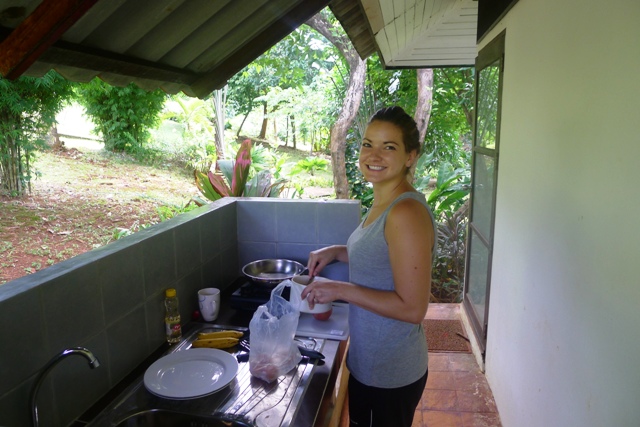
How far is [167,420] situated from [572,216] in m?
1.58

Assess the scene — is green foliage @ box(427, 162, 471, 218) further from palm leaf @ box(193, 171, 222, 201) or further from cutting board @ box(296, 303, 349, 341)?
cutting board @ box(296, 303, 349, 341)

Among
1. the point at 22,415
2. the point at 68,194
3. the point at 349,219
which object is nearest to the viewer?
the point at 22,415

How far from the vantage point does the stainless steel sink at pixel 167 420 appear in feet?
4.36

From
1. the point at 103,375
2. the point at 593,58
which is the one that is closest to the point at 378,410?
the point at 103,375

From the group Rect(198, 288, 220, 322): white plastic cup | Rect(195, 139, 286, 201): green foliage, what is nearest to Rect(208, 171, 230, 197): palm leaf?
Rect(195, 139, 286, 201): green foliage

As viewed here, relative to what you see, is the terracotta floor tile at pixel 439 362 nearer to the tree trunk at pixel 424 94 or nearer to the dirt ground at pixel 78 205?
the tree trunk at pixel 424 94

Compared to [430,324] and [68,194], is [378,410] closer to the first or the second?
[430,324]

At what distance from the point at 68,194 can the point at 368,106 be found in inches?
226

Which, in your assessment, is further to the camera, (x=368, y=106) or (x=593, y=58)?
(x=368, y=106)

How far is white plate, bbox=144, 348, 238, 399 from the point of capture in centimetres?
143

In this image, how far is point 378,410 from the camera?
1.60 m

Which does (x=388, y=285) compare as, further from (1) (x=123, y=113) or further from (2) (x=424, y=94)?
(1) (x=123, y=113)

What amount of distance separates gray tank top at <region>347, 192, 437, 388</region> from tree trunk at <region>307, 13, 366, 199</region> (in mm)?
4920

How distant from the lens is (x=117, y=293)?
4.95ft
